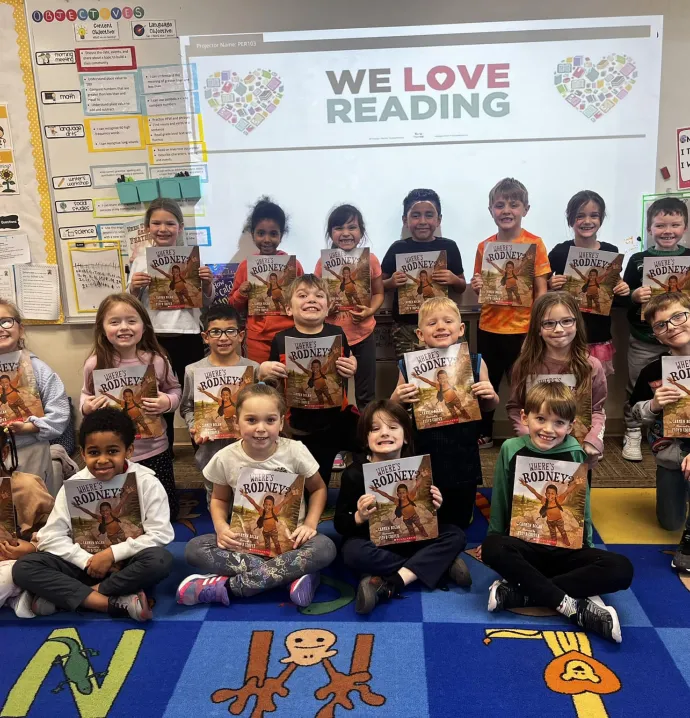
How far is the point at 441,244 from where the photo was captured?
3600mm

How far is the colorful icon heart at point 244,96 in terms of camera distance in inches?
144

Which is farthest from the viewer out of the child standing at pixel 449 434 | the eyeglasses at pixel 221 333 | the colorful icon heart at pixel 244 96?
the colorful icon heart at pixel 244 96

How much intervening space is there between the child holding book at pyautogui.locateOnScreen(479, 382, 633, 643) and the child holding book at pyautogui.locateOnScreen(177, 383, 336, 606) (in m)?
0.65

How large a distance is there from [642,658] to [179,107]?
358 centimetres

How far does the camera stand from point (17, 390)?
109 inches

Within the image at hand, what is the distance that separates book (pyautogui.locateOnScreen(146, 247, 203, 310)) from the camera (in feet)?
10.9

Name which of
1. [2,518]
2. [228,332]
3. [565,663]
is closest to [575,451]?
[565,663]

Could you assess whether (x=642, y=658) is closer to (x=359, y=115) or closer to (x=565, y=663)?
(x=565, y=663)

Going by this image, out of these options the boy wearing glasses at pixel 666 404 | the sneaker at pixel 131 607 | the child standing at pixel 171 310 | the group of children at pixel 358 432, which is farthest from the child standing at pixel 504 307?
the sneaker at pixel 131 607

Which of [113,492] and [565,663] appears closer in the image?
[565,663]

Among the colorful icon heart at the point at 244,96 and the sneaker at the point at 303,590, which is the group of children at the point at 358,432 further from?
the colorful icon heart at the point at 244,96

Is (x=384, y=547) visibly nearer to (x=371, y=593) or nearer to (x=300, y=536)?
(x=371, y=593)

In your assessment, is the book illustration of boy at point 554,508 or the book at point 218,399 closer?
the book illustration of boy at point 554,508

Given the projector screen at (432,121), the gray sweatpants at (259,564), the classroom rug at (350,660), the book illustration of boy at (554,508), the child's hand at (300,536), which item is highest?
the projector screen at (432,121)
